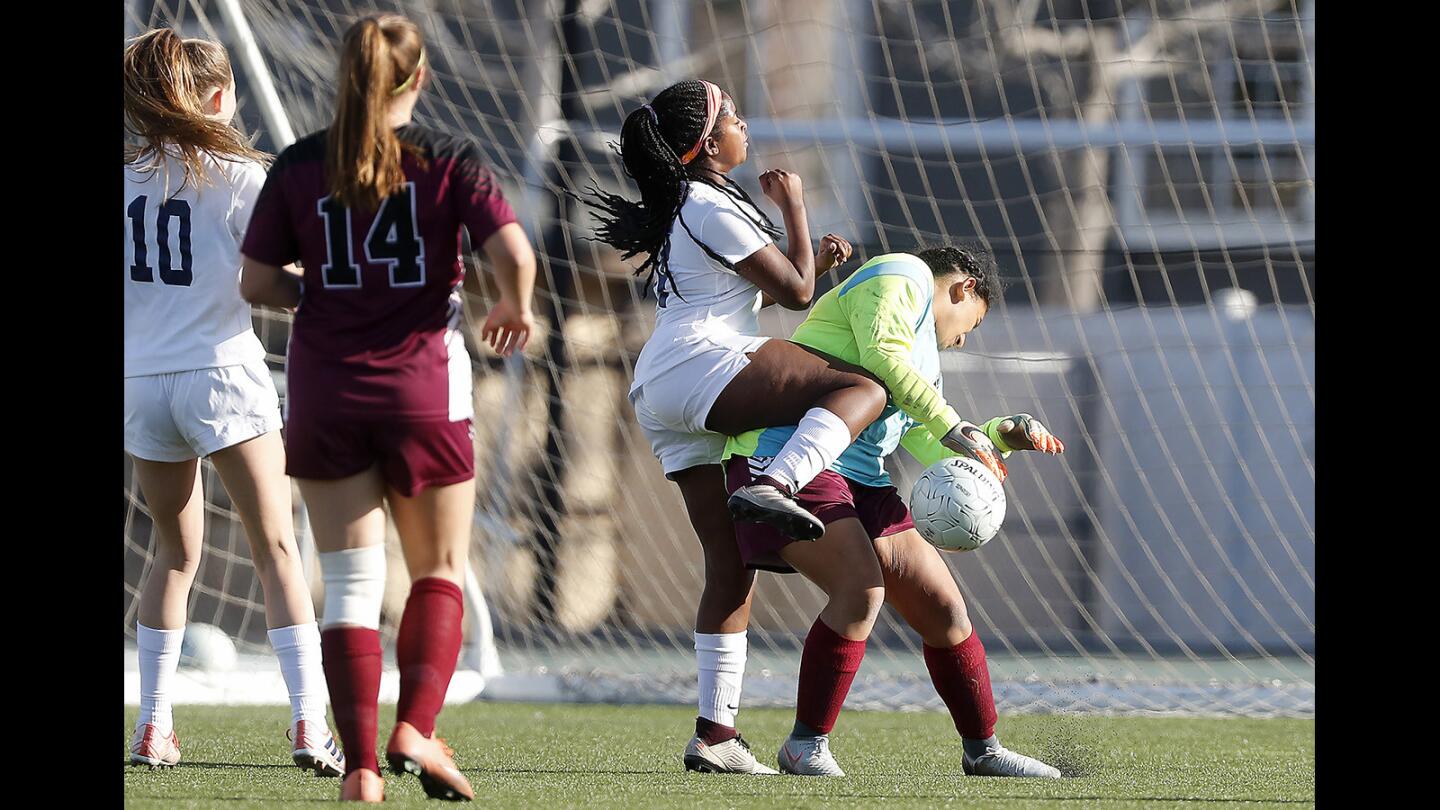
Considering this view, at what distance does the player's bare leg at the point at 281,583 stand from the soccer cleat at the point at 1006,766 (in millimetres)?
1450

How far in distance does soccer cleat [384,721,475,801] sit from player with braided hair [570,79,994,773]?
2.85 feet

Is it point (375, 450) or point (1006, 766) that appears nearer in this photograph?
point (375, 450)

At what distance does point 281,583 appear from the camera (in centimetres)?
354

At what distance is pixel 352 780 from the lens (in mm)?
2855

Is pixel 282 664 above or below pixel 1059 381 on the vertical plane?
above

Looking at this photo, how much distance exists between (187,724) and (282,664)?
5.38 feet

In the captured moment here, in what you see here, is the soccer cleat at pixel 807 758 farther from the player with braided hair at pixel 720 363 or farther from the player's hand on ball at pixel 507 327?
the player's hand on ball at pixel 507 327

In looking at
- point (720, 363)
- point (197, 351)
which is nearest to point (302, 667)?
point (197, 351)

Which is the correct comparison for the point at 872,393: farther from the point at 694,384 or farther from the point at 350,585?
the point at 350,585

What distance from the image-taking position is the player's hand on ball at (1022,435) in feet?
12.5

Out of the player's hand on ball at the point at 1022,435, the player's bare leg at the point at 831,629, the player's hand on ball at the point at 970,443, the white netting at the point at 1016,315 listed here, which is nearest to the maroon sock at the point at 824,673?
the player's bare leg at the point at 831,629

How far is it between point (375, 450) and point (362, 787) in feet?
1.93
